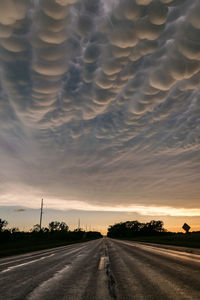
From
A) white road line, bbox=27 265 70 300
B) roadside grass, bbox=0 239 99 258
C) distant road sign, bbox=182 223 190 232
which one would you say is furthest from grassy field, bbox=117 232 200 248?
white road line, bbox=27 265 70 300

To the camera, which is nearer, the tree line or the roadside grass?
the roadside grass

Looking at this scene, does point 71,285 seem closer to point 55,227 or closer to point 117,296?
point 117,296

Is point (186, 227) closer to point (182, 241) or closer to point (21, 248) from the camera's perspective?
point (182, 241)

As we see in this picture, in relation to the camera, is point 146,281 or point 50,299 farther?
point 146,281

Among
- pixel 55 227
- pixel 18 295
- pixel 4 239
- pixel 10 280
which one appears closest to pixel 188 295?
pixel 18 295

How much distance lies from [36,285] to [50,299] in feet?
5.46

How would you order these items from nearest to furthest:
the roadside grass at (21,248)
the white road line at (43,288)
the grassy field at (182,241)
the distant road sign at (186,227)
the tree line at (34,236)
A: 1. the white road line at (43,288)
2. the roadside grass at (21,248)
3. the grassy field at (182,241)
4. the distant road sign at (186,227)
5. the tree line at (34,236)

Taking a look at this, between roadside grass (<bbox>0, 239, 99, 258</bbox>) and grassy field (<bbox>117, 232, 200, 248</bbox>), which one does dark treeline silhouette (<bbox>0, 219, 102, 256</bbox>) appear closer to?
roadside grass (<bbox>0, 239, 99, 258</bbox>)

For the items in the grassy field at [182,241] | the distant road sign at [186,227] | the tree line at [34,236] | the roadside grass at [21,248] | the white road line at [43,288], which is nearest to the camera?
the white road line at [43,288]

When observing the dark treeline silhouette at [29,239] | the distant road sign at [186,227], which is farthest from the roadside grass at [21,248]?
the distant road sign at [186,227]

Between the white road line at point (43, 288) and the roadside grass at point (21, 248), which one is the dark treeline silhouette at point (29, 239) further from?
the white road line at point (43, 288)

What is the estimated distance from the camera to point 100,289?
5539 millimetres

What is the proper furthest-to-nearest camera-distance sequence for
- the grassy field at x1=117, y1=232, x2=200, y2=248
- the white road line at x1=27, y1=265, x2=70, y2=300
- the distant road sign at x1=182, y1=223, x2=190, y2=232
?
1. the distant road sign at x1=182, y1=223, x2=190, y2=232
2. the grassy field at x1=117, y1=232, x2=200, y2=248
3. the white road line at x1=27, y1=265, x2=70, y2=300

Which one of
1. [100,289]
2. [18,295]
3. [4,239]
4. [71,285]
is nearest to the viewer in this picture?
[18,295]
